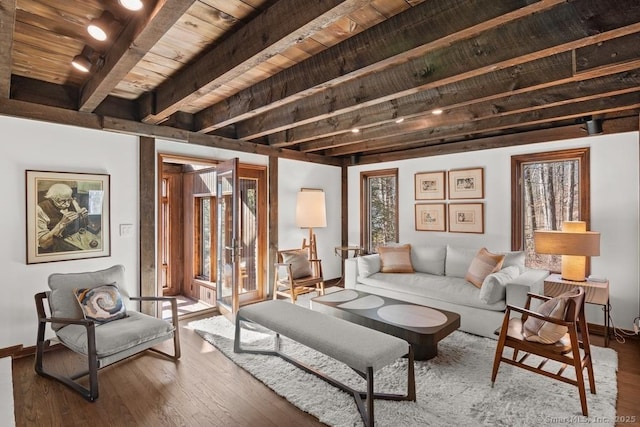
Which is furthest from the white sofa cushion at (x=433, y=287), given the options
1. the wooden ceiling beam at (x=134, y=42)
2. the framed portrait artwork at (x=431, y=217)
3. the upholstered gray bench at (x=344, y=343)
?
the wooden ceiling beam at (x=134, y=42)

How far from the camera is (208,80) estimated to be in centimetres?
246

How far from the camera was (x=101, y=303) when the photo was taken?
2920 millimetres

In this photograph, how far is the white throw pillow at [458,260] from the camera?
434cm

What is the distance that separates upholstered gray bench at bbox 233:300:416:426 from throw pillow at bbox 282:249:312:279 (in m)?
1.67

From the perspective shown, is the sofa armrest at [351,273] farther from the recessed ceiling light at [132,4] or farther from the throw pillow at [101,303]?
the recessed ceiling light at [132,4]

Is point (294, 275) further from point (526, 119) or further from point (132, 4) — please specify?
point (132, 4)

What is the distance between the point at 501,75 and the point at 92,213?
3984mm

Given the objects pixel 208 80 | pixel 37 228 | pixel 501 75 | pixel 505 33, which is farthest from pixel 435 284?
pixel 37 228

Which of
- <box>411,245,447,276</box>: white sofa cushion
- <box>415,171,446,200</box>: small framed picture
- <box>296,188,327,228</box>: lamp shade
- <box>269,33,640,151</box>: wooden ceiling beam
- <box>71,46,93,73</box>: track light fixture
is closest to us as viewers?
<box>269,33,640,151</box>: wooden ceiling beam

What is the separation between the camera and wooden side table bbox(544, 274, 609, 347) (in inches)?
131

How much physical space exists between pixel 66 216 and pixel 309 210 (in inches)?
116

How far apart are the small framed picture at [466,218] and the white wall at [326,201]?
206 centimetres

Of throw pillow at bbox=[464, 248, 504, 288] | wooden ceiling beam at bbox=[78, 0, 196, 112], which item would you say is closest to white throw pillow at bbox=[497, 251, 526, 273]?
throw pillow at bbox=[464, 248, 504, 288]

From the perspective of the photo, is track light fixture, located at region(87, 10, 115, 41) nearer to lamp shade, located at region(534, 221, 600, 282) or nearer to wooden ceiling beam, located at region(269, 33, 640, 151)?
wooden ceiling beam, located at region(269, 33, 640, 151)
